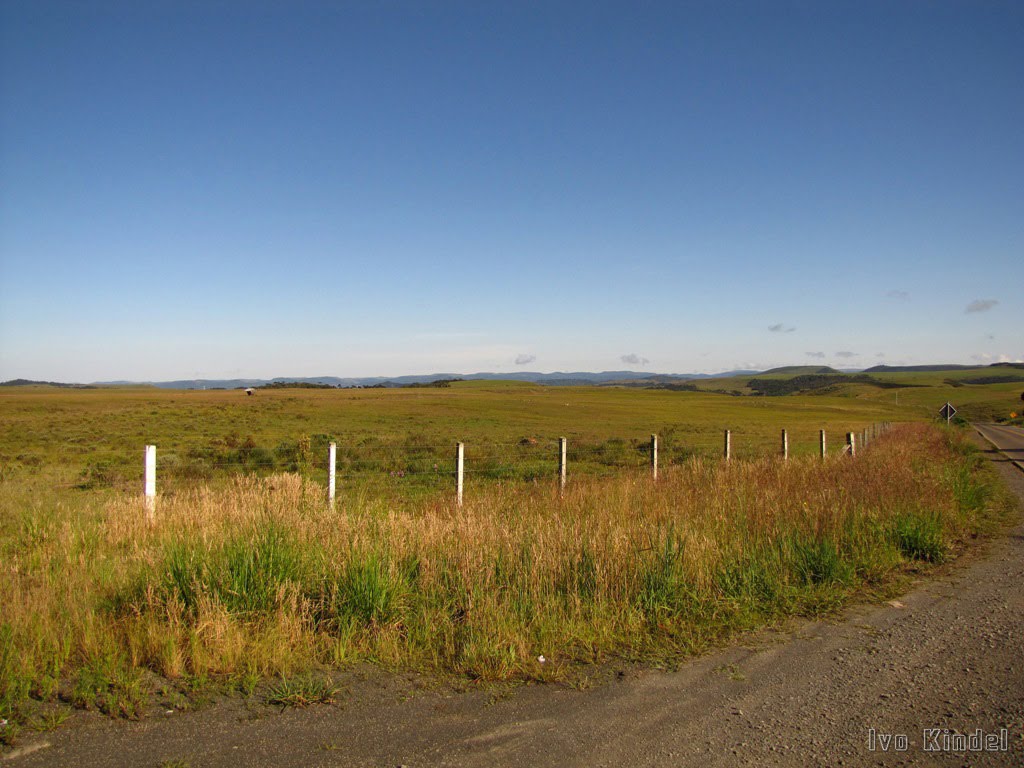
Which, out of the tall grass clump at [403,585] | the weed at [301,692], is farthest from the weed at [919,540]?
the weed at [301,692]

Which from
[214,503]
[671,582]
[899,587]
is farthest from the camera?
[214,503]

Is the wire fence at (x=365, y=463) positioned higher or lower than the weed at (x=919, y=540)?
lower

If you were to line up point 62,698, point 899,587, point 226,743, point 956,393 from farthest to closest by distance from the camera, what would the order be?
point 956,393 → point 899,587 → point 62,698 → point 226,743

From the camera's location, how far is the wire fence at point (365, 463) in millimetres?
17281

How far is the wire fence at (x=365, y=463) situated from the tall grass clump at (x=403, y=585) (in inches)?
234

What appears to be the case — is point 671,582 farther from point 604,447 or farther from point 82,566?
point 604,447

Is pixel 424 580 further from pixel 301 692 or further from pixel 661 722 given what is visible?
pixel 661 722

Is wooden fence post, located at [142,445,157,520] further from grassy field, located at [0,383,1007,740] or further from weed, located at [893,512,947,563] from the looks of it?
weed, located at [893,512,947,563]

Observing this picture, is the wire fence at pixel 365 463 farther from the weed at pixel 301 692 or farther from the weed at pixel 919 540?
the weed at pixel 301 692

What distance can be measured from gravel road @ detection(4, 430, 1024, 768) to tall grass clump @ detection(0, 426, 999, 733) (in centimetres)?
35

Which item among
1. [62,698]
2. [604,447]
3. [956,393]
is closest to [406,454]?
[604,447]

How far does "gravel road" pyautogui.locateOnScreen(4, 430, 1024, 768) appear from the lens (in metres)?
3.81

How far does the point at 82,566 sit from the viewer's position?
21.5ft

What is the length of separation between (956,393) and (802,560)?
184m
